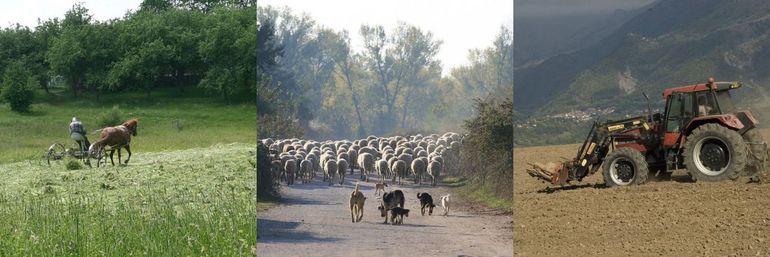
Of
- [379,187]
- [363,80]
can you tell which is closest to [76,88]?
[363,80]

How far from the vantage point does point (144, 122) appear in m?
35.2

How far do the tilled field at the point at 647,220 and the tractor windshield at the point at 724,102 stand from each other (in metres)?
0.84

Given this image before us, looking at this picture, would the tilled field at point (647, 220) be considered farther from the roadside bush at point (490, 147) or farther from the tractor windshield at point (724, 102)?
the roadside bush at point (490, 147)

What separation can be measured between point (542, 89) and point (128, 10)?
2017 centimetres

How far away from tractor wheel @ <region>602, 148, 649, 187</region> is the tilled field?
0.65ft

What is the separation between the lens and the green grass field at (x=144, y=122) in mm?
30750

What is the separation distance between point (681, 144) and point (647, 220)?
1982 millimetres

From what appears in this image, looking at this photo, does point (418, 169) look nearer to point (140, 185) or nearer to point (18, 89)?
point (140, 185)

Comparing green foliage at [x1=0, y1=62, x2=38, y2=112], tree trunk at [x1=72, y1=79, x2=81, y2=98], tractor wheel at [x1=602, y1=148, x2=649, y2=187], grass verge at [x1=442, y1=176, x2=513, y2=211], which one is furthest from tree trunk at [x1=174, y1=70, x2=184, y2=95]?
grass verge at [x1=442, y1=176, x2=513, y2=211]

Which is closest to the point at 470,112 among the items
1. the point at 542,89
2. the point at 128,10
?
the point at 542,89

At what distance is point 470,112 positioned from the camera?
5.48 metres

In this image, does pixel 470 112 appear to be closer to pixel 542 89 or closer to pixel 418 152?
pixel 418 152

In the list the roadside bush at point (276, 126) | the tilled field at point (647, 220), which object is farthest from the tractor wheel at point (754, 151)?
the roadside bush at point (276, 126)

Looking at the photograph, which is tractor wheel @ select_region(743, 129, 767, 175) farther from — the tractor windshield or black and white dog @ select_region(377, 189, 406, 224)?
black and white dog @ select_region(377, 189, 406, 224)
